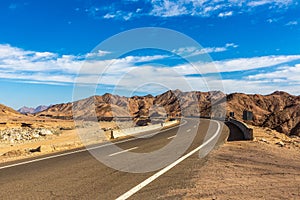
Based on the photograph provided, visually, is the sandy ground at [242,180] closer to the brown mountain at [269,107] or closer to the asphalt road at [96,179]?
the asphalt road at [96,179]

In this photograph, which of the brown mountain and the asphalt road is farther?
the brown mountain

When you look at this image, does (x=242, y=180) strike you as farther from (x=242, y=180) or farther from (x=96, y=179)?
(x=96, y=179)

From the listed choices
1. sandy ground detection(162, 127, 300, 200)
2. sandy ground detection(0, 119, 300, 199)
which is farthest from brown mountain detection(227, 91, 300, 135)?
sandy ground detection(162, 127, 300, 200)

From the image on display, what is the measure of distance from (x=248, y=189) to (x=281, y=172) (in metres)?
2.92

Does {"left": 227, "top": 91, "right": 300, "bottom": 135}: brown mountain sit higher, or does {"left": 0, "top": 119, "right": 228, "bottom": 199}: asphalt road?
{"left": 227, "top": 91, "right": 300, "bottom": 135}: brown mountain

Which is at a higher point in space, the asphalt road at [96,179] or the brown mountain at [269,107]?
the brown mountain at [269,107]

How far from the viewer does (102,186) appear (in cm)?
720

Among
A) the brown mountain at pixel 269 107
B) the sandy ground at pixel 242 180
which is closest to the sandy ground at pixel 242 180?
the sandy ground at pixel 242 180

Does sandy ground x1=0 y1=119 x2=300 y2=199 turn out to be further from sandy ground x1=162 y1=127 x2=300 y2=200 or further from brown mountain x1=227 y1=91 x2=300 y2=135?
brown mountain x1=227 y1=91 x2=300 y2=135

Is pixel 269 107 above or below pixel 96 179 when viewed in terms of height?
above

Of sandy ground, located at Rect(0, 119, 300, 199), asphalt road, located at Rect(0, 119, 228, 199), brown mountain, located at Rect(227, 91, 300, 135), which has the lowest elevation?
sandy ground, located at Rect(0, 119, 300, 199)

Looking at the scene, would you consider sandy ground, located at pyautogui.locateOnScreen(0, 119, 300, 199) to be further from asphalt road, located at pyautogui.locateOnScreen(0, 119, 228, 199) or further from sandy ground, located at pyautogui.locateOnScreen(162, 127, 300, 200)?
asphalt road, located at pyautogui.locateOnScreen(0, 119, 228, 199)

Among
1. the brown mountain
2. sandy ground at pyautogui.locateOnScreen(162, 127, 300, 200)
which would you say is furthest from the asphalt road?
the brown mountain

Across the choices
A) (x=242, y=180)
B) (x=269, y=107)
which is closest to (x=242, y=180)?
(x=242, y=180)
